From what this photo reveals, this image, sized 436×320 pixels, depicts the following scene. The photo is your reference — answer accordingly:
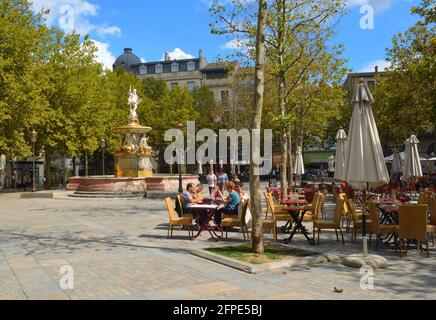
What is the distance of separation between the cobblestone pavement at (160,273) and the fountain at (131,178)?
14179 mm

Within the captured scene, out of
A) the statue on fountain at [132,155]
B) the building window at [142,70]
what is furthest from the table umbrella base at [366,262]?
the building window at [142,70]

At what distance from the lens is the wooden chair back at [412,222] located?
850cm

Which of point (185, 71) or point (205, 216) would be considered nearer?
point (205, 216)

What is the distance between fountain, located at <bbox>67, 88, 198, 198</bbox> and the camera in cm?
2644

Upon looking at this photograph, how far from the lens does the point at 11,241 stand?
10547 mm

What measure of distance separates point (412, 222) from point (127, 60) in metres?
82.0

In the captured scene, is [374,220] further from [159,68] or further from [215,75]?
[159,68]

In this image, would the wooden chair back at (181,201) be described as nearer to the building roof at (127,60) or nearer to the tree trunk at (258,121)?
the tree trunk at (258,121)

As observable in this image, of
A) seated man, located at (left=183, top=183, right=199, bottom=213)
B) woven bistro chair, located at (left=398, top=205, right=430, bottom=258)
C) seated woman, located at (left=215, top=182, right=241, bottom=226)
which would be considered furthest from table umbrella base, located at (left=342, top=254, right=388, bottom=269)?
seated man, located at (left=183, top=183, right=199, bottom=213)

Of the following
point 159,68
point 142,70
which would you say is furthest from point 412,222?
point 142,70

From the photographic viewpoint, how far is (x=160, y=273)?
283 inches

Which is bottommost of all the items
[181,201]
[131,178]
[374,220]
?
[374,220]

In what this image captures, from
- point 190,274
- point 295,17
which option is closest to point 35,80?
point 295,17
